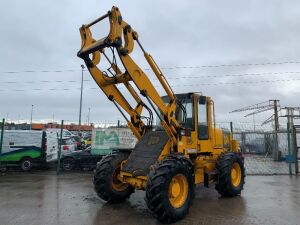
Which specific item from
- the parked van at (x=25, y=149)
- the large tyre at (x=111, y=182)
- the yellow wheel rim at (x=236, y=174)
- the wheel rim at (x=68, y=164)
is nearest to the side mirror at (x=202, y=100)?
the yellow wheel rim at (x=236, y=174)

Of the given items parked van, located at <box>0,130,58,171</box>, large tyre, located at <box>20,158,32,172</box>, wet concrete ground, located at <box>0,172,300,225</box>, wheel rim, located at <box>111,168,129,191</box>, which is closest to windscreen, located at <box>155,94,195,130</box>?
wheel rim, located at <box>111,168,129,191</box>

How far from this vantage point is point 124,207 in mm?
8109

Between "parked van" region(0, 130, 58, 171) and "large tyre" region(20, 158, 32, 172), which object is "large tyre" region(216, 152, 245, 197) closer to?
"parked van" region(0, 130, 58, 171)

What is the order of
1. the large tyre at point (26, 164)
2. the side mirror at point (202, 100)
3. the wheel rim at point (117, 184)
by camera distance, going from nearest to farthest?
the wheel rim at point (117, 184), the side mirror at point (202, 100), the large tyre at point (26, 164)

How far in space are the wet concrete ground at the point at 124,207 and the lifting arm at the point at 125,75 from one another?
197cm

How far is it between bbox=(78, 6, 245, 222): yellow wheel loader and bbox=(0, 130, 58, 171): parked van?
9.20 meters

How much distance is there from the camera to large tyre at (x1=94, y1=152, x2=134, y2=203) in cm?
826

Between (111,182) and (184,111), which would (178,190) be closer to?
(111,182)

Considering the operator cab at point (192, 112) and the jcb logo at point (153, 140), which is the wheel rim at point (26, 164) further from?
the jcb logo at point (153, 140)

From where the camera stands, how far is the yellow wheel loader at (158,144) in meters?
6.98

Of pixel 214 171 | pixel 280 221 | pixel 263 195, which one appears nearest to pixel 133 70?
pixel 214 171

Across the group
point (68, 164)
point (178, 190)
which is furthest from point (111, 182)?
point (68, 164)

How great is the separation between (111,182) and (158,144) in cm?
155

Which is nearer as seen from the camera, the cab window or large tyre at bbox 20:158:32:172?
the cab window
